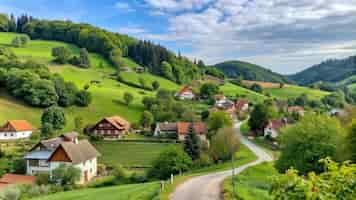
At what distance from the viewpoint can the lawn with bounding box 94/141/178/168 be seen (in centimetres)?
4999

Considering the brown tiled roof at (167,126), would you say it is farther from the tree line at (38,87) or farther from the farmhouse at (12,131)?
the farmhouse at (12,131)

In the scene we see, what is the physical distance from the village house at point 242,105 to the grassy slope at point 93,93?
25242 mm

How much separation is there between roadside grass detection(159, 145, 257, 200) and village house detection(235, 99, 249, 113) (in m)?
48.8

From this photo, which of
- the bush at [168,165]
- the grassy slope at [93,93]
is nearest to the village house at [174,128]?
the grassy slope at [93,93]

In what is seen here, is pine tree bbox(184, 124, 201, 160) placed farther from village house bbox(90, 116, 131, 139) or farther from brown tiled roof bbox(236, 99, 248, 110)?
brown tiled roof bbox(236, 99, 248, 110)

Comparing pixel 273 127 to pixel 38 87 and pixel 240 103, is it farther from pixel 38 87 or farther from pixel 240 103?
pixel 38 87

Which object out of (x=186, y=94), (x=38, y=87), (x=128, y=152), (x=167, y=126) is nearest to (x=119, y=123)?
(x=167, y=126)

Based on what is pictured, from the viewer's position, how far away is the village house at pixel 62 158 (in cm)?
4383

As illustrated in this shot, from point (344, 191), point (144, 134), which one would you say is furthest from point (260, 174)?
point (144, 134)

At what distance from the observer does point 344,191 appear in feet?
19.5

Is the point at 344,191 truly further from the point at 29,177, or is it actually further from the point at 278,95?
the point at 278,95

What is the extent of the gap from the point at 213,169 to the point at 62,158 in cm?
2060

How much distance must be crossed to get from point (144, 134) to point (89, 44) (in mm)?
86795

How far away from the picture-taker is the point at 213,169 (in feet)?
132
